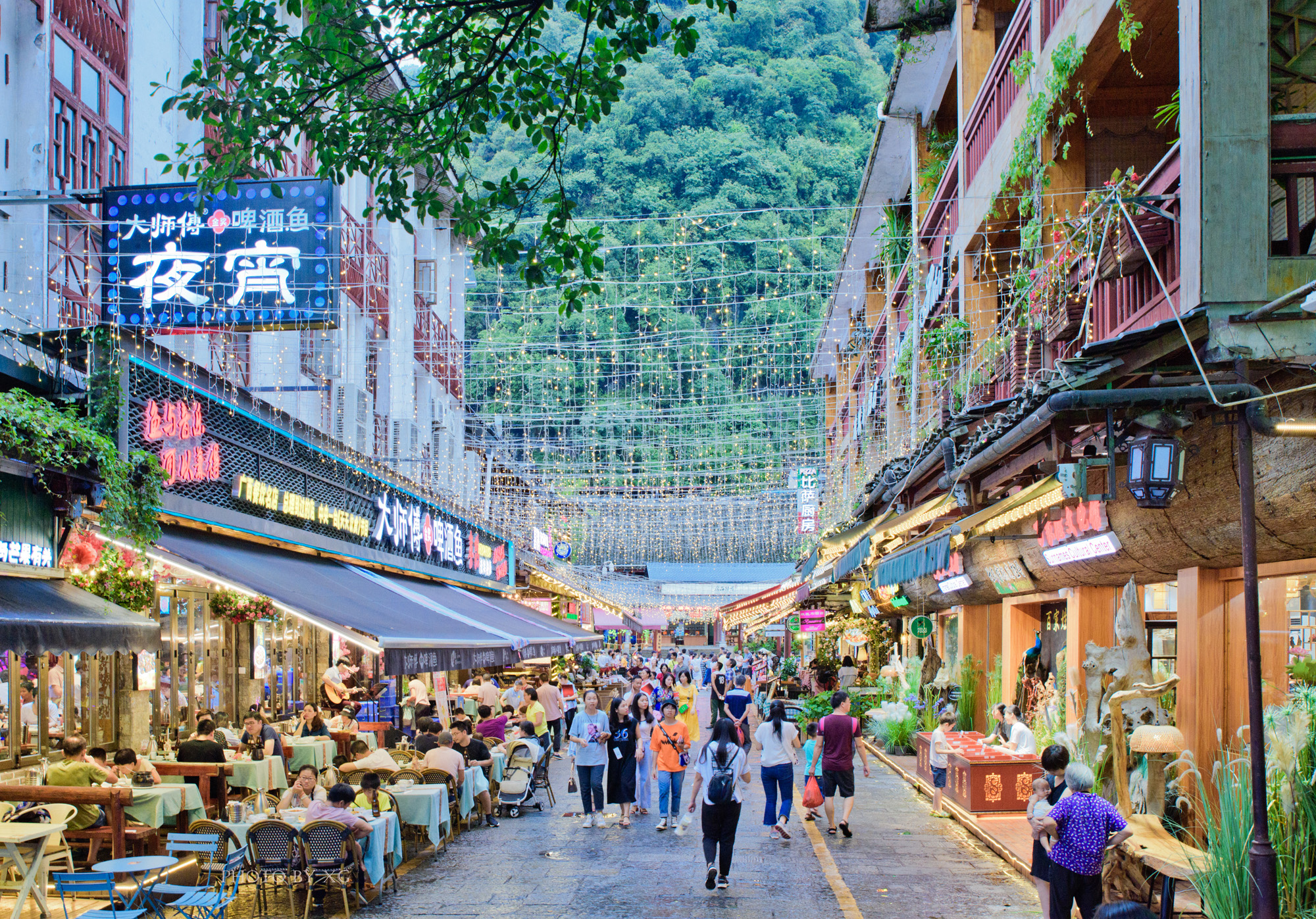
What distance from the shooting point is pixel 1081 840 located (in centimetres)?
765

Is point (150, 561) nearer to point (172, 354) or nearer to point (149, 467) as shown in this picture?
point (149, 467)

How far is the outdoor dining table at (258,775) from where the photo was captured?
13.6 meters

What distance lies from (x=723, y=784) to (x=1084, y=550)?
455 cm

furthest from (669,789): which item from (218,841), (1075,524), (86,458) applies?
(86,458)

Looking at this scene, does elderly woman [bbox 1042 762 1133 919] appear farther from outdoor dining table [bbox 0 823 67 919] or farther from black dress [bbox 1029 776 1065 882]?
outdoor dining table [bbox 0 823 67 919]

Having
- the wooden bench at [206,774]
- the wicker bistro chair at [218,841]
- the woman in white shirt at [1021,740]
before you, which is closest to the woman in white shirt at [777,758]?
the woman in white shirt at [1021,740]

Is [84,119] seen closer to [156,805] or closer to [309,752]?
[309,752]

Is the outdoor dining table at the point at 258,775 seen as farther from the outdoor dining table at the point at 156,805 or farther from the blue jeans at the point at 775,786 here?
the blue jeans at the point at 775,786

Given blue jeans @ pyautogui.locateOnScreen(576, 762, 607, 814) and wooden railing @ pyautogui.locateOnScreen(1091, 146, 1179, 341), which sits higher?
wooden railing @ pyautogui.locateOnScreen(1091, 146, 1179, 341)

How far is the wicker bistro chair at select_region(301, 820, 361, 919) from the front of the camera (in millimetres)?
9711

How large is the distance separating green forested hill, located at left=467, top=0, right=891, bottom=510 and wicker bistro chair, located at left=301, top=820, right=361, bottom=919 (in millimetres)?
11771

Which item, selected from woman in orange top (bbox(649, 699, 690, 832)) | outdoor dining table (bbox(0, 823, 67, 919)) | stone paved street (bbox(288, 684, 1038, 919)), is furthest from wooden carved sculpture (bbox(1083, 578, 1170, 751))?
outdoor dining table (bbox(0, 823, 67, 919))

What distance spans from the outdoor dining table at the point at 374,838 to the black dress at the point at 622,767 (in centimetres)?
391

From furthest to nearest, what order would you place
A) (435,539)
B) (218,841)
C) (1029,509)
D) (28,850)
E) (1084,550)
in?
(435,539)
(1029,509)
(1084,550)
(218,841)
(28,850)
